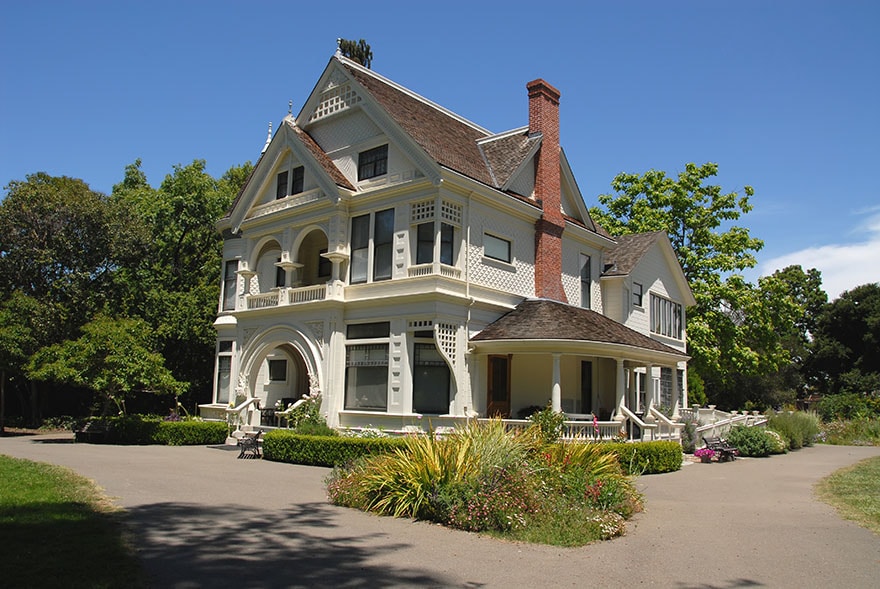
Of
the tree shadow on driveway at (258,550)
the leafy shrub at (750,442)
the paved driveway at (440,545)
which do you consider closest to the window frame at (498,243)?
the paved driveway at (440,545)

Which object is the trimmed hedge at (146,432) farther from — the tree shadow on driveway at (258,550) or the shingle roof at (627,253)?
the shingle roof at (627,253)

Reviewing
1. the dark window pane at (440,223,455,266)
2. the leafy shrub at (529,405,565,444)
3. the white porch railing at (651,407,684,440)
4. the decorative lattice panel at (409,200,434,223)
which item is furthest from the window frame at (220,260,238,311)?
the white porch railing at (651,407,684,440)

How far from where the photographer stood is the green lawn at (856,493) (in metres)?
12.7

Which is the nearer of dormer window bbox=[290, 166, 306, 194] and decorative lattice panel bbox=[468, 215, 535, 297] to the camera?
decorative lattice panel bbox=[468, 215, 535, 297]

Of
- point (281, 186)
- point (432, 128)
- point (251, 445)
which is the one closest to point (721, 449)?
point (432, 128)

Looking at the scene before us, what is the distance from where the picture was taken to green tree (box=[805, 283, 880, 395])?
6269 centimetres

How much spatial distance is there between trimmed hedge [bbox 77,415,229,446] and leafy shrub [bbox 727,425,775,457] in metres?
19.0

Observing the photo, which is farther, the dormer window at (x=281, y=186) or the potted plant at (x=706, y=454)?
the dormer window at (x=281, y=186)

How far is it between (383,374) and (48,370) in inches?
439

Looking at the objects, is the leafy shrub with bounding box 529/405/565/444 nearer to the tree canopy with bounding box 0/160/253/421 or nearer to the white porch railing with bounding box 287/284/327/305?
the white porch railing with bounding box 287/284/327/305

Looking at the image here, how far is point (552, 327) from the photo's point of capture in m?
21.2

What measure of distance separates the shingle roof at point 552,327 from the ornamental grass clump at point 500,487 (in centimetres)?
800

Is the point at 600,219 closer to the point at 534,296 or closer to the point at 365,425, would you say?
the point at 534,296

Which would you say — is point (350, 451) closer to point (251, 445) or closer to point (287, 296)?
point (251, 445)
